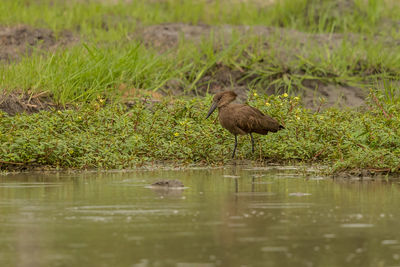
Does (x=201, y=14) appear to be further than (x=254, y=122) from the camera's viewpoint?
Yes

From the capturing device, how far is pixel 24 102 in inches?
486

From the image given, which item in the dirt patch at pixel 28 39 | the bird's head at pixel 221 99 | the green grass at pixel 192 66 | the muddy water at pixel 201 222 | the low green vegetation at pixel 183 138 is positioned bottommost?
the muddy water at pixel 201 222

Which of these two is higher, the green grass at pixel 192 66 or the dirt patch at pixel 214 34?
the dirt patch at pixel 214 34

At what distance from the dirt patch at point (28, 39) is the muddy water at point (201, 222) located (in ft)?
24.3

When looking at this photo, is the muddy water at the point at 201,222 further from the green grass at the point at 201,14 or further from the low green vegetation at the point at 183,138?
the green grass at the point at 201,14

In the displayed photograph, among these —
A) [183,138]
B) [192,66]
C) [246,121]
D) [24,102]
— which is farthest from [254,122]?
[192,66]

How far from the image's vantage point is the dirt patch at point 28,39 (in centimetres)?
1598

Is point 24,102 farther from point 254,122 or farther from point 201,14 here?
point 201,14

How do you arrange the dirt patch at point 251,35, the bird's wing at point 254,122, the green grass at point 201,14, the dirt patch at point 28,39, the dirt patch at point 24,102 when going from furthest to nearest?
the green grass at point 201,14
the dirt patch at point 28,39
the dirt patch at point 251,35
the dirt patch at point 24,102
the bird's wing at point 254,122

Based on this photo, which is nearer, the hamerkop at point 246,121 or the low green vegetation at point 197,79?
the low green vegetation at point 197,79

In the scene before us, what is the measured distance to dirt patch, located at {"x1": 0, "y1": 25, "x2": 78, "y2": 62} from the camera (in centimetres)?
1598

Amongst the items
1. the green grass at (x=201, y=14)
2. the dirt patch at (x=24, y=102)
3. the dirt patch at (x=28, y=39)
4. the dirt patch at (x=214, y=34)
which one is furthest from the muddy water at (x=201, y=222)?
the green grass at (x=201, y=14)

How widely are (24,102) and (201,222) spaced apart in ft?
22.1

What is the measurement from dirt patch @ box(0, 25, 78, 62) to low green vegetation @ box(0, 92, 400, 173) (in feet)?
14.3
